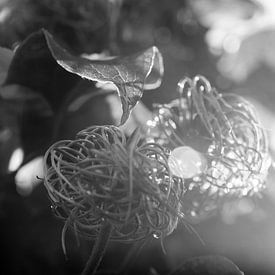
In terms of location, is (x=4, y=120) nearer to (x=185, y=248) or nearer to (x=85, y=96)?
(x=85, y=96)

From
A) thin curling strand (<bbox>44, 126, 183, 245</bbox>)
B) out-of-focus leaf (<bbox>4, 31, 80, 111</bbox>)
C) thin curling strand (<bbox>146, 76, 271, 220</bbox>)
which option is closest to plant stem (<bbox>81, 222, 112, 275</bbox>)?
thin curling strand (<bbox>44, 126, 183, 245</bbox>)

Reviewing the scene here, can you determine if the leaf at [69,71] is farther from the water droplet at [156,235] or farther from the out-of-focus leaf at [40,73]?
the water droplet at [156,235]

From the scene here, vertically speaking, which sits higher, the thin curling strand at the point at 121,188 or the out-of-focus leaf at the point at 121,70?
the out-of-focus leaf at the point at 121,70

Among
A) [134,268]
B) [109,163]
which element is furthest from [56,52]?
[134,268]

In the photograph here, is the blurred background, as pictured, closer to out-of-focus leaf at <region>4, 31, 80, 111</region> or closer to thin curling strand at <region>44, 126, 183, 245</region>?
out-of-focus leaf at <region>4, 31, 80, 111</region>

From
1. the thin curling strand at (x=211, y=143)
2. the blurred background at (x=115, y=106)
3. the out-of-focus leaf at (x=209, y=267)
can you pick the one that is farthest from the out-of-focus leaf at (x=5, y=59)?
the out-of-focus leaf at (x=209, y=267)

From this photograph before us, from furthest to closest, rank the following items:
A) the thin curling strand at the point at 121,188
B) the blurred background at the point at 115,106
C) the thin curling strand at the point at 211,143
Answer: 1. the blurred background at the point at 115,106
2. the thin curling strand at the point at 211,143
3. the thin curling strand at the point at 121,188
